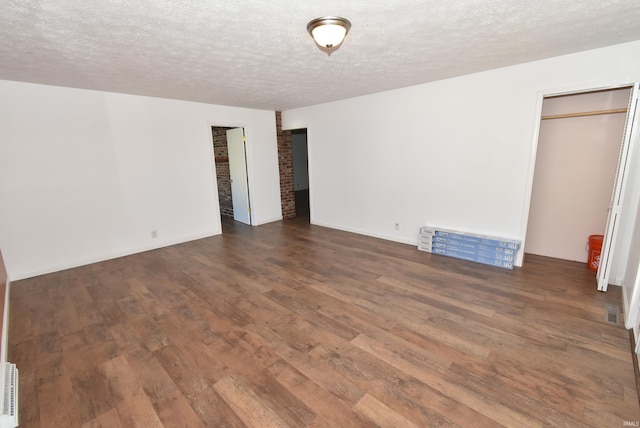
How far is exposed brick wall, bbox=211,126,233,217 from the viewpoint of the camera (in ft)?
23.5

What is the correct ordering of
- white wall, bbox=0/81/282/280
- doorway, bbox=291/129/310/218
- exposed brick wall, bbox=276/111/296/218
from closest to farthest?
white wall, bbox=0/81/282/280 < exposed brick wall, bbox=276/111/296/218 < doorway, bbox=291/129/310/218

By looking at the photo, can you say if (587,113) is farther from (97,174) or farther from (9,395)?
(97,174)

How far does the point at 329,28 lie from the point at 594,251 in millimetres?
3956

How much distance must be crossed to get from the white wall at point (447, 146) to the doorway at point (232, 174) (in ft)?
5.48

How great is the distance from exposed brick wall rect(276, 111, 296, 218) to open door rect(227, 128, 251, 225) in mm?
844

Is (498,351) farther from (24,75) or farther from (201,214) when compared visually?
(24,75)

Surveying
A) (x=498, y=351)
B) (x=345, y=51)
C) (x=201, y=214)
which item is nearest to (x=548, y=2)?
(x=345, y=51)

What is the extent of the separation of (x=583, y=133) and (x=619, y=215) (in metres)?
1.29

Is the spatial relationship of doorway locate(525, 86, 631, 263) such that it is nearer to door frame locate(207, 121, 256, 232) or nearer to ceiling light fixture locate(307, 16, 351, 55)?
ceiling light fixture locate(307, 16, 351, 55)

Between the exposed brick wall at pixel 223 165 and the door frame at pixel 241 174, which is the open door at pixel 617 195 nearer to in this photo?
the door frame at pixel 241 174

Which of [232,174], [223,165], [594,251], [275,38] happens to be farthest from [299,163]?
[594,251]

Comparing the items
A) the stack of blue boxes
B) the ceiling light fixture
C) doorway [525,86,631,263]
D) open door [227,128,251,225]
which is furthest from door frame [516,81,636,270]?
open door [227,128,251,225]

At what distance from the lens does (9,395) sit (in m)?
1.79

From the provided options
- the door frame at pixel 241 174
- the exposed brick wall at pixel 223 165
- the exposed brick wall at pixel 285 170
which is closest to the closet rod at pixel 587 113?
the exposed brick wall at pixel 285 170
